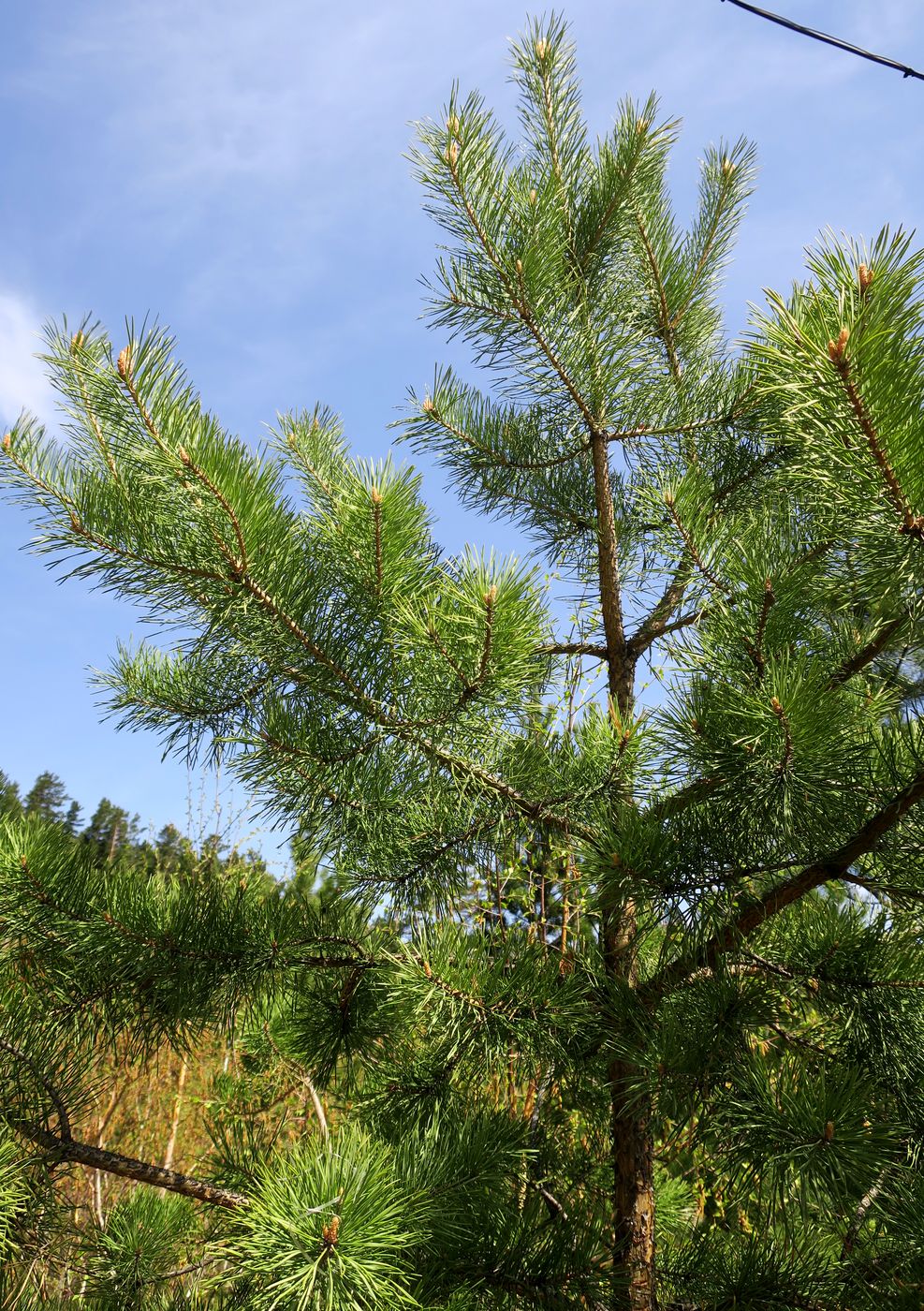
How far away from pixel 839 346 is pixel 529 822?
1.03 meters

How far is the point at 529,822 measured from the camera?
5.49 feet

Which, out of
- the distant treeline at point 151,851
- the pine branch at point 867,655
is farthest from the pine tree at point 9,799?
the pine branch at point 867,655

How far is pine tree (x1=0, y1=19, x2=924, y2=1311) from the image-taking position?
1.15m

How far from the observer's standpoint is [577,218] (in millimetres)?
1960

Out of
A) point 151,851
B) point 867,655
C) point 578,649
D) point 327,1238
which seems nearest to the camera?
point 327,1238

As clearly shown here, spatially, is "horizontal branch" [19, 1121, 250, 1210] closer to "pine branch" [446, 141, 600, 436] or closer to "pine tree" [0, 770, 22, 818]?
"pine tree" [0, 770, 22, 818]

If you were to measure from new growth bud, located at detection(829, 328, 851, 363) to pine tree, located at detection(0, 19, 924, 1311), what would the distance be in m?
0.02

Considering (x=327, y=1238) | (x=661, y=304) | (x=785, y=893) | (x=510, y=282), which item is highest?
(x=661, y=304)

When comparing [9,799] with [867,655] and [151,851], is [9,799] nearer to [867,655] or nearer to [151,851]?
[867,655]

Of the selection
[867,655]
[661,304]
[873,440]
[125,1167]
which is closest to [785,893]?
[867,655]

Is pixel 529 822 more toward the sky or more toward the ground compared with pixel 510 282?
more toward the ground

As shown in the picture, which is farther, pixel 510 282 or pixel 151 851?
pixel 151 851

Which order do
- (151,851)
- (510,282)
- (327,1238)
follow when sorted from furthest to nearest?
(151,851)
(510,282)
(327,1238)

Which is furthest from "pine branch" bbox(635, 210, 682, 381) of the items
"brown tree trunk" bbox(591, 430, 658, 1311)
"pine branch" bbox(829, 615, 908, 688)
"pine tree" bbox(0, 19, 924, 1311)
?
"pine branch" bbox(829, 615, 908, 688)
